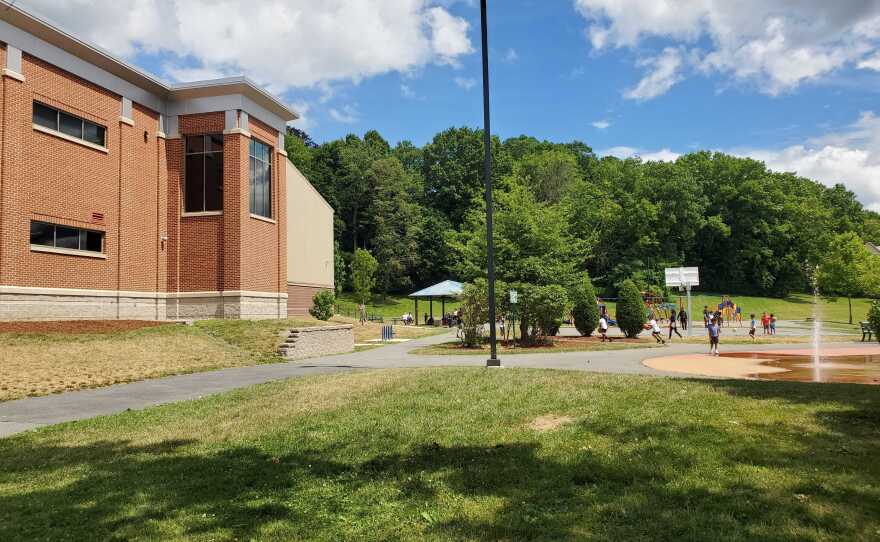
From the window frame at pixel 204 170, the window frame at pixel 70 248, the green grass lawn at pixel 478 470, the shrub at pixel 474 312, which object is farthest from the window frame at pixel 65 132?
the green grass lawn at pixel 478 470

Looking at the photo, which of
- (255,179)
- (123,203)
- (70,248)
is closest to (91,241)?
(70,248)

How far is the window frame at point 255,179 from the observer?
27000 mm

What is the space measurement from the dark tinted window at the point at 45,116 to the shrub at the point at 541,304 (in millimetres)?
18831

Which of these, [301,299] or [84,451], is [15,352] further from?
[301,299]

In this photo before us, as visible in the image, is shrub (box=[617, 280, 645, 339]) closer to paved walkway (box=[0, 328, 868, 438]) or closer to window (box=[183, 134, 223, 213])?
paved walkway (box=[0, 328, 868, 438])

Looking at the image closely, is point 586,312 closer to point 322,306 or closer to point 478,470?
point 322,306

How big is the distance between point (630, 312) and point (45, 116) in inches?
1033

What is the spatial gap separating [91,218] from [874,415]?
24732mm

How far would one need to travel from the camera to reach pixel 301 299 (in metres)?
35.2

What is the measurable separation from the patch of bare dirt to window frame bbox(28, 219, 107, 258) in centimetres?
2016

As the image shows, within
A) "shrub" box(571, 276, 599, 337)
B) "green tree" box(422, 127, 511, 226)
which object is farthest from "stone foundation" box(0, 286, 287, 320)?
"green tree" box(422, 127, 511, 226)

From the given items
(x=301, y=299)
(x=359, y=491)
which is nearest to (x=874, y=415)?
(x=359, y=491)

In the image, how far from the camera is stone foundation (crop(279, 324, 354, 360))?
69.3ft

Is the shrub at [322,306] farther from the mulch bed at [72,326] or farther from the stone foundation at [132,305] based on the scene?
the mulch bed at [72,326]
